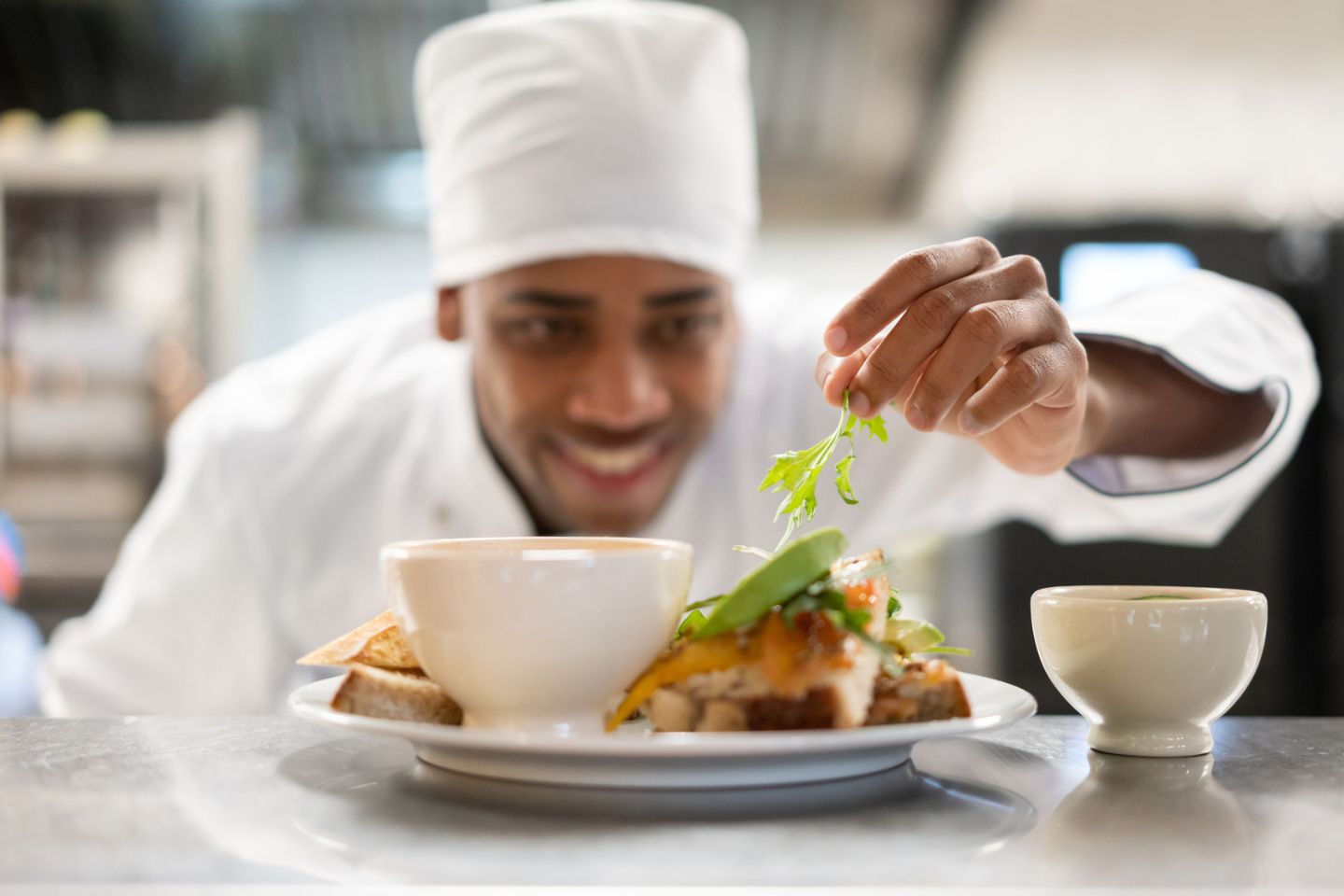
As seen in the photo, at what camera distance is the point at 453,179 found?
1802mm

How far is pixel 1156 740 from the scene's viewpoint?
0.70 metres

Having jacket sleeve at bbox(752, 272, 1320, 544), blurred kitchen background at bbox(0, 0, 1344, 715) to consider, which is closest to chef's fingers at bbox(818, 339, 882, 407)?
jacket sleeve at bbox(752, 272, 1320, 544)

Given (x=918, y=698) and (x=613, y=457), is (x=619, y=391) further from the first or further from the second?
(x=918, y=698)

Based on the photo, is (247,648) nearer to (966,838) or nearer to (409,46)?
(966,838)

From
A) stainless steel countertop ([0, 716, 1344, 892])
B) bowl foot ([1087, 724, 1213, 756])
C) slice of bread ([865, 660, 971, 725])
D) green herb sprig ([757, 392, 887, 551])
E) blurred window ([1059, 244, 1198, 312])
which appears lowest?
bowl foot ([1087, 724, 1213, 756])

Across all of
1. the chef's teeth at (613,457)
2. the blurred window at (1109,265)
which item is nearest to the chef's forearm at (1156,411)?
the chef's teeth at (613,457)

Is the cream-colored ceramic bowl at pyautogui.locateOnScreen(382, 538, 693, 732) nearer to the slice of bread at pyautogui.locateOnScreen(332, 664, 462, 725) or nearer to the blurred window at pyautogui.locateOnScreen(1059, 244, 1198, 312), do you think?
the slice of bread at pyautogui.locateOnScreen(332, 664, 462, 725)

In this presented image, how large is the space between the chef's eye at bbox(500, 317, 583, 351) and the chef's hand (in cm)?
90

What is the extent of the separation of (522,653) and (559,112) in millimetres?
1274

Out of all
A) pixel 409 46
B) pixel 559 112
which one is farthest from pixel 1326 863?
pixel 409 46

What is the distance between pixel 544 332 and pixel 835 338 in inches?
40.6

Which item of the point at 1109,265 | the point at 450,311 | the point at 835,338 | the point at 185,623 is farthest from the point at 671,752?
the point at 1109,265

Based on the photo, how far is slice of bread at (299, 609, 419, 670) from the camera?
2.28 feet

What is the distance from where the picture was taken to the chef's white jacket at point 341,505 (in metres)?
1.96
